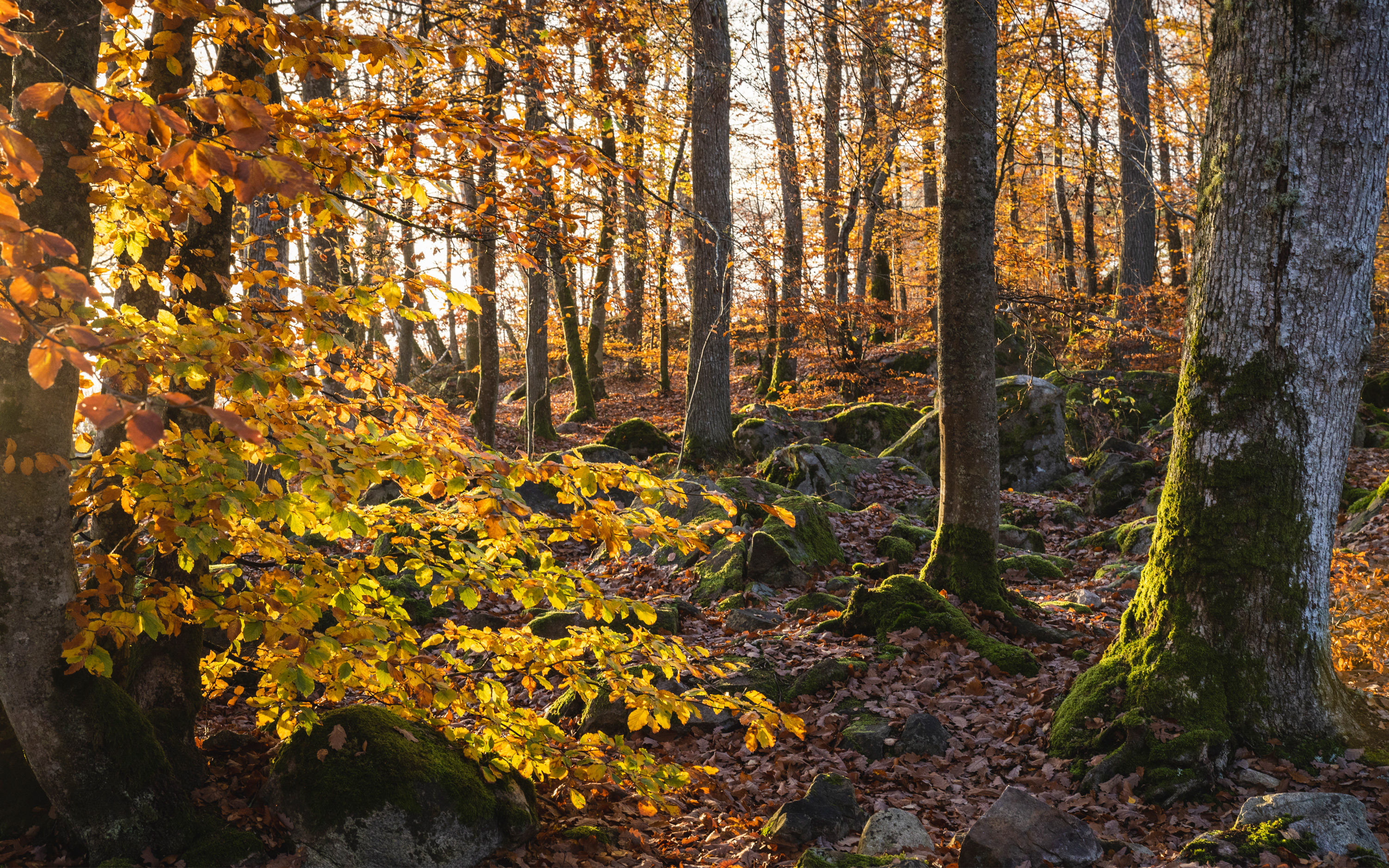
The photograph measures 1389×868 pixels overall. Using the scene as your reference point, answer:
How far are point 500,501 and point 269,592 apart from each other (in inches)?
45.8

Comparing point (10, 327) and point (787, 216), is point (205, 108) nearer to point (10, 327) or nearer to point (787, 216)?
point (10, 327)

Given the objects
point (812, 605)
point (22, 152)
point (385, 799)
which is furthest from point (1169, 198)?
point (22, 152)

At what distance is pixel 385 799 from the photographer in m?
4.05

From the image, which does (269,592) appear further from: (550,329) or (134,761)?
(550,329)

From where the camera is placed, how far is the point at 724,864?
4.00 metres

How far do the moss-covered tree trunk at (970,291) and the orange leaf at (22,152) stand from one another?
6045 mm

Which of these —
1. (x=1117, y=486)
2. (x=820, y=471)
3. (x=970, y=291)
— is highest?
(x=970, y=291)

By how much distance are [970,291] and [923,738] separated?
353 cm

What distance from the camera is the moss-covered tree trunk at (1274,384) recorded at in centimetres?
398

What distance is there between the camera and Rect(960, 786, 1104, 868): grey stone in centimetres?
358

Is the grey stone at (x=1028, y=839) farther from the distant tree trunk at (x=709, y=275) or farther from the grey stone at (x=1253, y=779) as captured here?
the distant tree trunk at (x=709, y=275)

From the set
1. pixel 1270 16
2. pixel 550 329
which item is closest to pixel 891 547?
pixel 1270 16

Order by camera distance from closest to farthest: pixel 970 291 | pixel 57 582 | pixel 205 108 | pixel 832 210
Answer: pixel 205 108
pixel 57 582
pixel 970 291
pixel 832 210

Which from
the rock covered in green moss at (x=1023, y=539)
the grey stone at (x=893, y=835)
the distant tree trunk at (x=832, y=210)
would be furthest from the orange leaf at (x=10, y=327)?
the rock covered in green moss at (x=1023, y=539)
